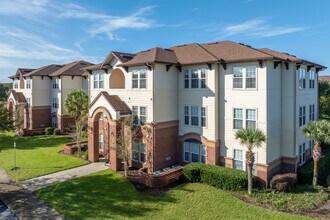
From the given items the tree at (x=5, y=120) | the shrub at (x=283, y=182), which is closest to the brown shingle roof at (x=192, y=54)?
the shrub at (x=283, y=182)

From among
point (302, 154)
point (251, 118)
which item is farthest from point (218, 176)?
point (302, 154)

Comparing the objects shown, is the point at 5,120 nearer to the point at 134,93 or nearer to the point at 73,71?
the point at 134,93

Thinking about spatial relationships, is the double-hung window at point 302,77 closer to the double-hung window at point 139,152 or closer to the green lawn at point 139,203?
the green lawn at point 139,203

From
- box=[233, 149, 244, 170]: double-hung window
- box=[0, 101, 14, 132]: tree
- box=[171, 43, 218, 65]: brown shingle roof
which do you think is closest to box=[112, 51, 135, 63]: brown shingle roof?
box=[171, 43, 218, 65]: brown shingle roof

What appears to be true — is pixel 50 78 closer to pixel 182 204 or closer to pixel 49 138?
pixel 49 138

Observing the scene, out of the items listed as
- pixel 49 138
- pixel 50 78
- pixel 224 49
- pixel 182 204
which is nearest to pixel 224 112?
pixel 224 49

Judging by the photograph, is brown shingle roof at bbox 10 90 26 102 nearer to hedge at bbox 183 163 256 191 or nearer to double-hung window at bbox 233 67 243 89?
hedge at bbox 183 163 256 191
